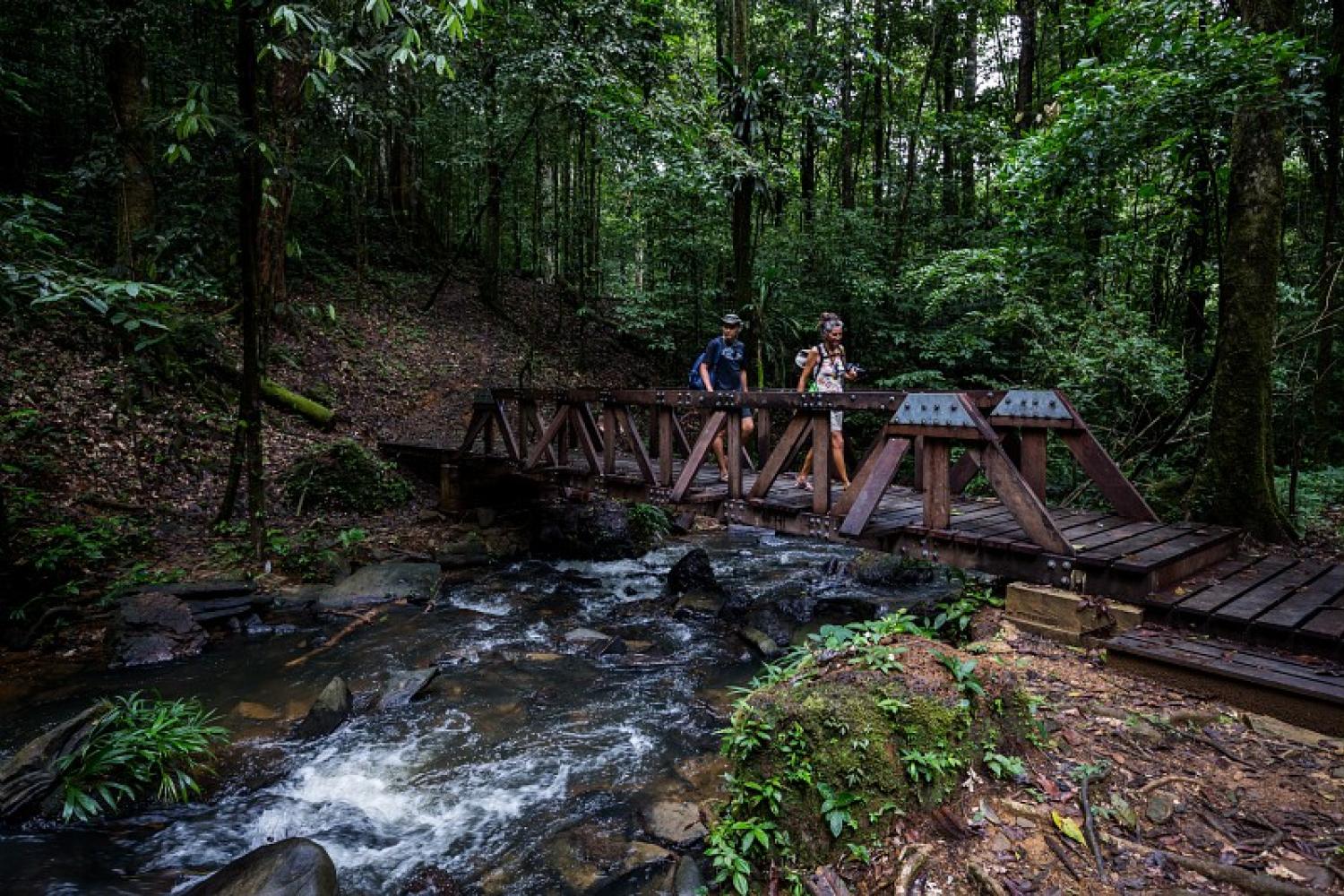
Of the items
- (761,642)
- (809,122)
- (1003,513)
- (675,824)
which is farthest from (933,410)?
(809,122)

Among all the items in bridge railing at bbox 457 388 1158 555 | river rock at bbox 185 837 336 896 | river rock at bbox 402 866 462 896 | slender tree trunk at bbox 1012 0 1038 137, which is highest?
slender tree trunk at bbox 1012 0 1038 137

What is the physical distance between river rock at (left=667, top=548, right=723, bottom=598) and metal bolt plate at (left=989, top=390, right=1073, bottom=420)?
15.5 ft

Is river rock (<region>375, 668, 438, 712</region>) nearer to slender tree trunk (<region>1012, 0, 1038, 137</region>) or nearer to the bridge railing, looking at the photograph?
the bridge railing

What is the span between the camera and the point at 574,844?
408 cm

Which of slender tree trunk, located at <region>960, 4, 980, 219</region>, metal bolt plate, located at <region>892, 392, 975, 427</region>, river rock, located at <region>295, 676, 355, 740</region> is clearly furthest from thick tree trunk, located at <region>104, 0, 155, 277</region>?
slender tree trunk, located at <region>960, 4, 980, 219</region>

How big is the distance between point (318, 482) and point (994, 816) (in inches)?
422

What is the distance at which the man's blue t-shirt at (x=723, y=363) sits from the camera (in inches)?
333

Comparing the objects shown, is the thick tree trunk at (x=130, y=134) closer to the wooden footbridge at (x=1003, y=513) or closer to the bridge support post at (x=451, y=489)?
the bridge support post at (x=451, y=489)

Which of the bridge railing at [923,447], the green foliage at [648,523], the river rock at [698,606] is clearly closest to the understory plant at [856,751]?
the bridge railing at [923,447]

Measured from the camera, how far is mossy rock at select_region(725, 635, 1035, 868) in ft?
9.95

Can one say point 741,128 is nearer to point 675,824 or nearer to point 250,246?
point 250,246

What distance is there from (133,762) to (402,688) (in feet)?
6.52

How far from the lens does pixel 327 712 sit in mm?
5500

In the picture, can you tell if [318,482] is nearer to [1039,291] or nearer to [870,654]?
[870,654]
